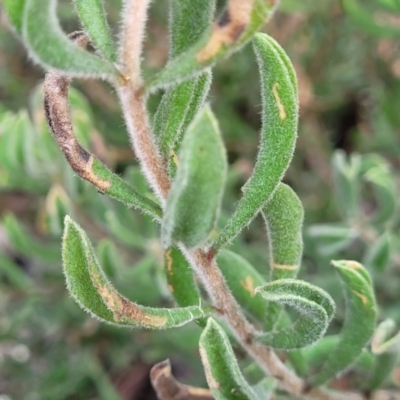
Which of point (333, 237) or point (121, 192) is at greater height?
point (121, 192)

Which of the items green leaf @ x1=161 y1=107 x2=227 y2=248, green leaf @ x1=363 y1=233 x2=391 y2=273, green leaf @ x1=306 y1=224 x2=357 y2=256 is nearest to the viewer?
green leaf @ x1=161 y1=107 x2=227 y2=248

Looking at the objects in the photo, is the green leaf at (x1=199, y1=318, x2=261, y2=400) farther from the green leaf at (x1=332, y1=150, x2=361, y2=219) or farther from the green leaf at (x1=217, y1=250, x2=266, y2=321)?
the green leaf at (x1=332, y1=150, x2=361, y2=219)

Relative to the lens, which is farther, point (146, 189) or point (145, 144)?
point (146, 189)

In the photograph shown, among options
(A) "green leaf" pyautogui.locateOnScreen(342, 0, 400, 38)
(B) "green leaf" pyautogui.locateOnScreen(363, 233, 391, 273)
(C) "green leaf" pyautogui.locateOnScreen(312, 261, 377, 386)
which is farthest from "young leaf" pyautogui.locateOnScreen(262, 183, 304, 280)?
(A) "green leaf" pyautogui.locateOnScreen(342, 0, 400, 38)

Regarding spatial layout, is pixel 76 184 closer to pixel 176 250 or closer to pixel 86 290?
pixel 176 250

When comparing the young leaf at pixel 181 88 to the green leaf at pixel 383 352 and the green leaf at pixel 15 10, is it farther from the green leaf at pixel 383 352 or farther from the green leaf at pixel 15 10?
the green leaf at pixel 383 352

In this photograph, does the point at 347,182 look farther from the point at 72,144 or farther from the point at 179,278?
the point at 72,144

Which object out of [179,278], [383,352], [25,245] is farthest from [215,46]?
[25,245]
